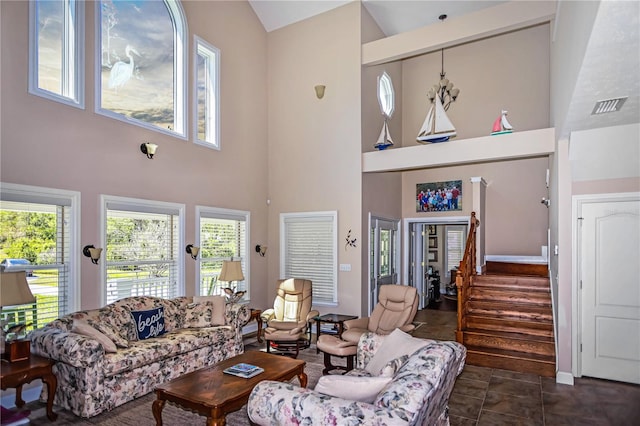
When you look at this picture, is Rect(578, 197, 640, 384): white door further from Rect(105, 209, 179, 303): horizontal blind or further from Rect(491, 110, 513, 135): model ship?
Rect(105, 209, 179, 303): horizontal blind

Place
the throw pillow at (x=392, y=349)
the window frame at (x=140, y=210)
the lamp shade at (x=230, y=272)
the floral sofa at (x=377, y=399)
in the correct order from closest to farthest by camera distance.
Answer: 1. the floral sofa at (x=377, y=399)
2. the throw pillow at (x=392, y=349)
3. the window frame at (x=140, y=210)
4. the lamp shade at (x=230, y=272)

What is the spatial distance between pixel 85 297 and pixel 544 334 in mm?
5873

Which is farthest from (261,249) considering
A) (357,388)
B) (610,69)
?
(610,69)

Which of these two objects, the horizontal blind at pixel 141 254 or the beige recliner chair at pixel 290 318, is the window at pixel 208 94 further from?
the beige recliner chair at pixel 290 318

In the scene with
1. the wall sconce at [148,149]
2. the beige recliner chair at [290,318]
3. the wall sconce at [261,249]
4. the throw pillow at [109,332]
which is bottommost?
the beige recliner chair at [290,318]

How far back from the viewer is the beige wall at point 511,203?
7.89 metres

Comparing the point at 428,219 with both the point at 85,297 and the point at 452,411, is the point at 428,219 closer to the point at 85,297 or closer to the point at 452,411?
the point at 452,411

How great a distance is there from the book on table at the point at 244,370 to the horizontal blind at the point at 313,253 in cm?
354

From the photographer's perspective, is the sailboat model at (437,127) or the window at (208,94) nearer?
the sailboat model at (437,127)

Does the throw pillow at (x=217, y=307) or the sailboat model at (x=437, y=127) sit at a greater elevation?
the sailboat model at (x=437, y=127)

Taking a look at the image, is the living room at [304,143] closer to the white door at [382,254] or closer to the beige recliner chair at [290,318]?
the white door at [382,254]

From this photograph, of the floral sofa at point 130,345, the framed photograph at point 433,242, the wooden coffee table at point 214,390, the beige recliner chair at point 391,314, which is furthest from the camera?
the framed photograph at point 433,242

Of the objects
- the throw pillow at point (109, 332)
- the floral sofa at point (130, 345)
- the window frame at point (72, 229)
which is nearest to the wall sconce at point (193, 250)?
the floral sofa at point (130, 345)

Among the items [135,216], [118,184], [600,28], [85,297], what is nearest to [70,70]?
[118,184]
